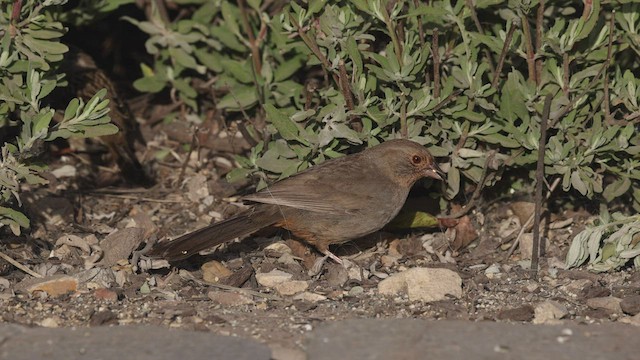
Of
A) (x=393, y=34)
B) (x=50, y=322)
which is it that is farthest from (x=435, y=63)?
(x=50, y=322)

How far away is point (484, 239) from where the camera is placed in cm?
677

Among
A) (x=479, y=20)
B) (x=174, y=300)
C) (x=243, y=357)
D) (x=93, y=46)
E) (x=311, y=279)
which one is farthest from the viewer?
(x=93, y=46)

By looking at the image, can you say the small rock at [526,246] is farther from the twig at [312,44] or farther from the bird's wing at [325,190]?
the twig at [312,44]

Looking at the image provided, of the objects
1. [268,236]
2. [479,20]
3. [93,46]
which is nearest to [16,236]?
[268,236]

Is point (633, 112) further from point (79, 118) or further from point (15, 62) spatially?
point (15, 62)

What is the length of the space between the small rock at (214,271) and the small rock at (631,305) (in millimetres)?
2228

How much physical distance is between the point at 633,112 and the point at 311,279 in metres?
2.15

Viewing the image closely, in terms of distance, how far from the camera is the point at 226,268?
6.29 meters

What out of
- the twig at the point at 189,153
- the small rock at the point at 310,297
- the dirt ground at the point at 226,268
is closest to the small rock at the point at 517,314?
the dirt ground at the point at 226,268

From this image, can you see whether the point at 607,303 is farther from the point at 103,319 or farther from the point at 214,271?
the point at 103,319

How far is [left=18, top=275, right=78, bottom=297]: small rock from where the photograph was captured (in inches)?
226

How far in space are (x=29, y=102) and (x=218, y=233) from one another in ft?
4.36

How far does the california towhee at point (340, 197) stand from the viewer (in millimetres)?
6367

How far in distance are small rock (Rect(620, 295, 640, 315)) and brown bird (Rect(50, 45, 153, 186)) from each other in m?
3.51
